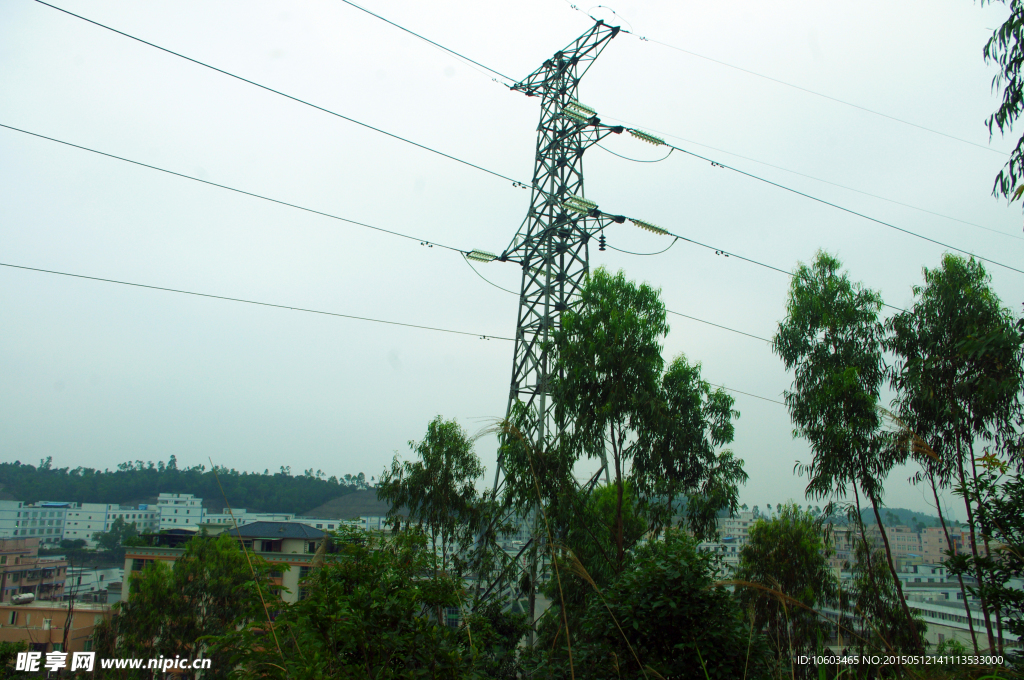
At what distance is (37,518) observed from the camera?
10109 millimetres

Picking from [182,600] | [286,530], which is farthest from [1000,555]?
[182,600]

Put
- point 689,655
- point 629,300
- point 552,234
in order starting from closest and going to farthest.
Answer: point 689,655 < point 629,300 < point 552,234

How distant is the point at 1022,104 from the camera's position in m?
5.29

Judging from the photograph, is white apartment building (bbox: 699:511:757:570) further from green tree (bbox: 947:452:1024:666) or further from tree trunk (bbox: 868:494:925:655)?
green tree (bbox: 947:452:1024:666)

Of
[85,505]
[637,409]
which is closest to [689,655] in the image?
[637,409]

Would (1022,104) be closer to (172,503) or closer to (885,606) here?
(885,606)

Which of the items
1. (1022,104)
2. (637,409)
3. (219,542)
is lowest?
(219,542)

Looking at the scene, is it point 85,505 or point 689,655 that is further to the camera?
point 85,505

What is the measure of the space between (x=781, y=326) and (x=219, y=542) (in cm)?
1580

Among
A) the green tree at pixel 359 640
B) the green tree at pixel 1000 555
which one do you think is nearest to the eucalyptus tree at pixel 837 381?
the green tree at pixel 1000 555

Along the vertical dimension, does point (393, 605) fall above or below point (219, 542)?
above

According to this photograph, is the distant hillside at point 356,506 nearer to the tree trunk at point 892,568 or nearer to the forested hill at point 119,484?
the forested hill at point 119,484

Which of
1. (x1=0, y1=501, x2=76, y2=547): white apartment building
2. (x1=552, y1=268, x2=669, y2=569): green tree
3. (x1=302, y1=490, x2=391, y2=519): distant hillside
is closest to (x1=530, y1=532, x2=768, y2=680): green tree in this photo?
→ (x1=552, y1=268, x2=669, y2=569): green tree

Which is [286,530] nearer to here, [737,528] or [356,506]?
[356,506]
